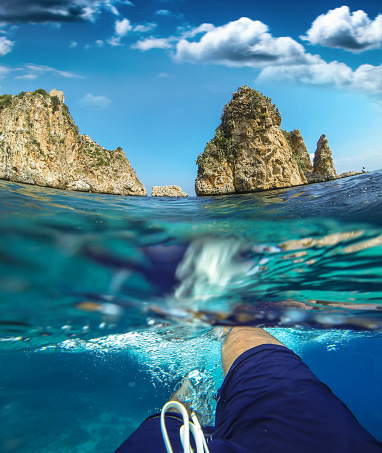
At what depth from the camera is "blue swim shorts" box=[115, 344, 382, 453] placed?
1352mm

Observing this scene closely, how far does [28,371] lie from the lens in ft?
42.2

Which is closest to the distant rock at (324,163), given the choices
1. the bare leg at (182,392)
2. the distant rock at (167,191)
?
the distant rock at (167,191)

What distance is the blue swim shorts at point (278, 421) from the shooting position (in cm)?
135

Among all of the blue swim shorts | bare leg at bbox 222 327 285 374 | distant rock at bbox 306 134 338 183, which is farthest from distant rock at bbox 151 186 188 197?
distant rock at bbox 306 134 338 183

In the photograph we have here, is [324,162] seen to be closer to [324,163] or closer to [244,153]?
[324,163]

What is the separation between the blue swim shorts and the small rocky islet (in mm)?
14485

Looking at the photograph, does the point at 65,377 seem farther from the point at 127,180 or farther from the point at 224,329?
the point at 127,180

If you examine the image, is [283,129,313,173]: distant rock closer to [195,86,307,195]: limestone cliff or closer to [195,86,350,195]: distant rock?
[195,86,350,195]: distant rock

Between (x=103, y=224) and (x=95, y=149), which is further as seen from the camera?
(x=95, y=149)

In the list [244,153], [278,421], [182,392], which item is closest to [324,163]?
[244,153]

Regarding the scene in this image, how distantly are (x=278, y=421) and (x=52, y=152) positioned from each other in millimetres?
28080

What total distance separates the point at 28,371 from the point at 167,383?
8.62m

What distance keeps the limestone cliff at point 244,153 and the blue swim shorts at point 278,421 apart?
14.8 metres

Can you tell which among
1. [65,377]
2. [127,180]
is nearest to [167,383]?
[65,377]
